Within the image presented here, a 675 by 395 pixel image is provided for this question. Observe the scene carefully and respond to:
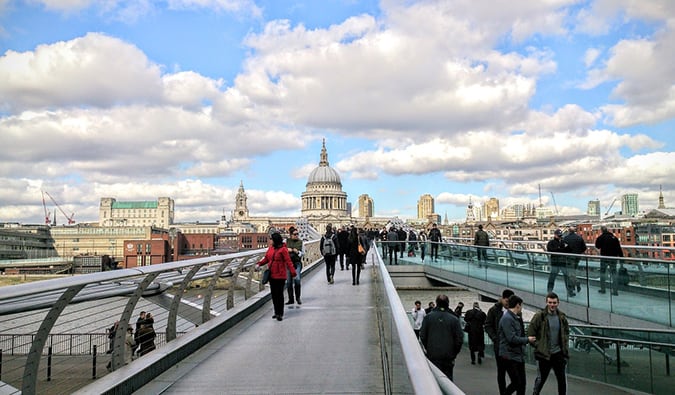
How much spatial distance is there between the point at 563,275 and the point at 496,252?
4926 mm

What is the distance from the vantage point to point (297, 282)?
12438mm

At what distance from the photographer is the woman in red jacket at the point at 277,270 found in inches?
404

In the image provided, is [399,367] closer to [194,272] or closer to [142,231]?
[194,272]

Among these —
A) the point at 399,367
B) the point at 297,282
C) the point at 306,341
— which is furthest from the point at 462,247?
the point at 399,367

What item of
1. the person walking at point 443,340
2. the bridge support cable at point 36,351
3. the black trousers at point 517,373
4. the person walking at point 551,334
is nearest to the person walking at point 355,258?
the person walking at point 443,340

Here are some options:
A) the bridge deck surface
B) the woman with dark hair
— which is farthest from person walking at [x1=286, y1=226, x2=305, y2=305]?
the woman with dark hair

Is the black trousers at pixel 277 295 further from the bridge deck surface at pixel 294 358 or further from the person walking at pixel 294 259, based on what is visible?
the person walking at pixel 294 259

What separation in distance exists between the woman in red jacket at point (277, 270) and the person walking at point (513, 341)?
373 cm

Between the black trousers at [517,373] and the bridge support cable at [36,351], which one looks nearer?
the bridge support cable at [36,351]

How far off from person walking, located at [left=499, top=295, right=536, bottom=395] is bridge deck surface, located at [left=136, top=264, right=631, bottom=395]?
5.43 feet

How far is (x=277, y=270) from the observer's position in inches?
411

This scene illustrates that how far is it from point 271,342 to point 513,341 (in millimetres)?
3168

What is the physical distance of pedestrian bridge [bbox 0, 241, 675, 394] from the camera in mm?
4758

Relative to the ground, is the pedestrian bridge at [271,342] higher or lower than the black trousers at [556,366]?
higher
